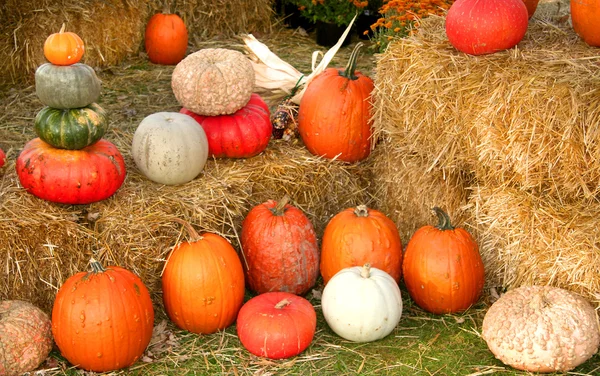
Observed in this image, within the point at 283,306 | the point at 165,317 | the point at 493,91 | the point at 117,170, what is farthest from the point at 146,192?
the point at 493,91

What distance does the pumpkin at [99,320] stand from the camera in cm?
434

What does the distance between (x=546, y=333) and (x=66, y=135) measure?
9.43 feet

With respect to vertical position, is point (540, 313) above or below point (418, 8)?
below

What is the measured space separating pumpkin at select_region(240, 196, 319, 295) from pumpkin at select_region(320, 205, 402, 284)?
0.49 feet

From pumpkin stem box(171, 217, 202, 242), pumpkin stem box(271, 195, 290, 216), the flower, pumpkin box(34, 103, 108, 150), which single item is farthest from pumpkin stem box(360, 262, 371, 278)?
the flower

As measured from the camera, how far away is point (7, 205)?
4754mm

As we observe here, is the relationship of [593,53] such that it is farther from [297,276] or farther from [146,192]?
[146,192]

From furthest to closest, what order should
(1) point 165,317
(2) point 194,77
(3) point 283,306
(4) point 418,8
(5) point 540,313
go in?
(4) point 418,8 → (2) point 194,77 → (1) point 165,317 → (3) point 283,306 → (5) point 540,313

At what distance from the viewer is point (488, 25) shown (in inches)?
192

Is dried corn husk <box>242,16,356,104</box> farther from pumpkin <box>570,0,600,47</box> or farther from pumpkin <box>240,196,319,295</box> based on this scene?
→ pumpkin <box>570,0,600,47</box>

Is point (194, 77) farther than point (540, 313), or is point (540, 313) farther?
point (194, 77)

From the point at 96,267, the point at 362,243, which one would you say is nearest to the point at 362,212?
the point at 362,243

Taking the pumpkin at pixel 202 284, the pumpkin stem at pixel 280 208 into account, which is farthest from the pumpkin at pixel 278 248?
the pumpkin at pixel 202 284

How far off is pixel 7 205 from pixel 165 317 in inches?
45.6
